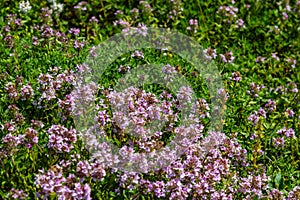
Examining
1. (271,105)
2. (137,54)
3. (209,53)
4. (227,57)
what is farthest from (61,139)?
(271,105)

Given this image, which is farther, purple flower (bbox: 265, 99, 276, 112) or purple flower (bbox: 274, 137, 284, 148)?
purple flower (bbox: 265, 99, 276, 112)

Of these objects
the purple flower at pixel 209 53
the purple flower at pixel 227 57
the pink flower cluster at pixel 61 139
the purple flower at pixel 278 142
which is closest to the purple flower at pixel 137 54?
the purple flower at pixel 209 53

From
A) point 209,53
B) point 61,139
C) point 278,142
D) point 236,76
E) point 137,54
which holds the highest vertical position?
point 209,53

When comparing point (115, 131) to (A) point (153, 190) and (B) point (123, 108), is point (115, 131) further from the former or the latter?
(A) point (153, 190)

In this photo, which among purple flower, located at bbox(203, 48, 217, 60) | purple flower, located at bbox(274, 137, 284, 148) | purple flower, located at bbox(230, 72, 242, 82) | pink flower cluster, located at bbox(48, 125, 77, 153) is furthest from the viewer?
purple flower, located at bbox(203, 48, 217, 60)

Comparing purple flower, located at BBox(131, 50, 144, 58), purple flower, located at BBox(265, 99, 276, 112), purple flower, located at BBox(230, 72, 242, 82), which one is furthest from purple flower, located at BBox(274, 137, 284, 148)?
purple flower, located at BBox(131, 50, 144, 58)

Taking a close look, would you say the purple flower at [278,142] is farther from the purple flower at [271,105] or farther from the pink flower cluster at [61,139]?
the pink flower cluster at [61,139]

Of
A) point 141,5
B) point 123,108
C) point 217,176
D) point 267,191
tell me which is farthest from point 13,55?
point 267,191

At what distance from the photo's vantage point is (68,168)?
14.0 ft

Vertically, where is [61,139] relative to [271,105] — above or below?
below

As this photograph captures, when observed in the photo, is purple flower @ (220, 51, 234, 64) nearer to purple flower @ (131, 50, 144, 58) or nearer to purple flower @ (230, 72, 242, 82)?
purple flower @ (230, 72, 242, 82)

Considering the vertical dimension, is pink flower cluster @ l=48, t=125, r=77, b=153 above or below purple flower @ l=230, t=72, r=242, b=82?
below

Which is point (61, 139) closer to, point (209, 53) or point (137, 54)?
point (137, 54)

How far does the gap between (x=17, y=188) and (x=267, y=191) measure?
2.16 m
